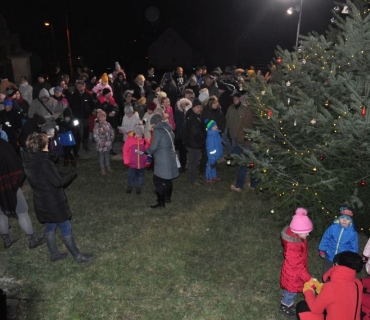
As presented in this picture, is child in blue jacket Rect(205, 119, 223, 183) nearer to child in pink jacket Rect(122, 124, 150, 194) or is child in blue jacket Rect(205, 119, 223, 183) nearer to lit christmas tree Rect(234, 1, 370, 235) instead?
child in pink jacket Rect(122, 124, 150, 194)

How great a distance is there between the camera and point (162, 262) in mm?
6684

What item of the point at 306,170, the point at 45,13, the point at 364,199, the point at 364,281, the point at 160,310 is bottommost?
the point at 160,310

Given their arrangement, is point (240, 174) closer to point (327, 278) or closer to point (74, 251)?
point (74, 251)

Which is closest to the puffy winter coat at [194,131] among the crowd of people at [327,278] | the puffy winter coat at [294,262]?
the crowd of people at [327,278]

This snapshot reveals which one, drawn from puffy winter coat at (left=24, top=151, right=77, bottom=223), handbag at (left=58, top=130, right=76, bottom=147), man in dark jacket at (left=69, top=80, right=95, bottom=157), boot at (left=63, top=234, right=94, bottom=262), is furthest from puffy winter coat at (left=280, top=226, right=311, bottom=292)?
man in dark jacket at (left=69, top=80, right=95, bottom=157)

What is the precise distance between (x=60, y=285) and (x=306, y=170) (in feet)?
14.4

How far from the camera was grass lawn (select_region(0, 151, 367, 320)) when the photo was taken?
18.5ft

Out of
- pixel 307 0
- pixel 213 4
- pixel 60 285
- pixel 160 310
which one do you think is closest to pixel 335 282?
pixel 160 310

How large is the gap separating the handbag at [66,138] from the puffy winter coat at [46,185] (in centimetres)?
445

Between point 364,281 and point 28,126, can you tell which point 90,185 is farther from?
point 364,281

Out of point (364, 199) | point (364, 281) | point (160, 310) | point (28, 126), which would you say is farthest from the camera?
point (28, 126)

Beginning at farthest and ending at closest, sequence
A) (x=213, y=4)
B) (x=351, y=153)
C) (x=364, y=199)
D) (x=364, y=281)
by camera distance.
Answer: (x=213, y=4), (x=364, y=199), (x=351, y=153), (x=364, y=281)

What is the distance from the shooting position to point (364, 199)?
6531 mm

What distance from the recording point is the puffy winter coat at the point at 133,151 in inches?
355
